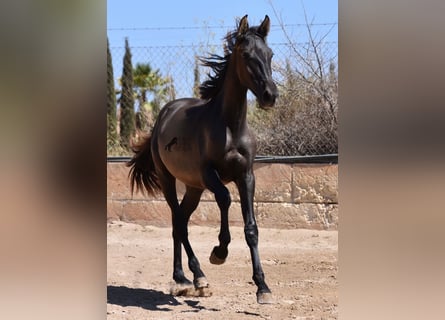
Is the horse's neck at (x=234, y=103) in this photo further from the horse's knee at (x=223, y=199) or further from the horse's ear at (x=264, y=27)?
the horse's knee at (x=223, y=199)

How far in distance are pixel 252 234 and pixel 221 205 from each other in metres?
0.27

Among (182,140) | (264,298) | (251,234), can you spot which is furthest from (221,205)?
(182,140)

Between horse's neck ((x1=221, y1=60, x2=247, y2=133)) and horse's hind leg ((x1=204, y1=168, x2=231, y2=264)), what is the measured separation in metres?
0.35

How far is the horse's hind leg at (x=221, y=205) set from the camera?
14.3 ft

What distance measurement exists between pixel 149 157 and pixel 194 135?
3.38ft

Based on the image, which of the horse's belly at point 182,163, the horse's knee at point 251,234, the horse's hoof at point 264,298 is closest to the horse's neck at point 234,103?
the horse's belly at point 182,163

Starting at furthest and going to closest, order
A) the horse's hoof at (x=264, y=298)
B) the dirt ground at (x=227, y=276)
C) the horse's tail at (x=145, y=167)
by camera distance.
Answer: the horse's tail at (x=145, y=167) < the dirt ground at (x=227, y=276) < the horse's hoof at (x=264, y=298)

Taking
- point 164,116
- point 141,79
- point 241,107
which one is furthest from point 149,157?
point 141,79

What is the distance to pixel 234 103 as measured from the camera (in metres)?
4.54
